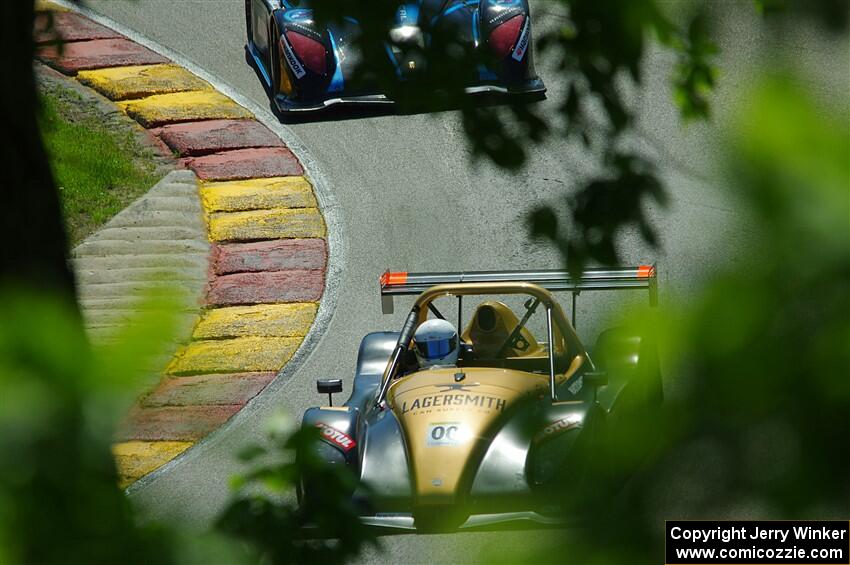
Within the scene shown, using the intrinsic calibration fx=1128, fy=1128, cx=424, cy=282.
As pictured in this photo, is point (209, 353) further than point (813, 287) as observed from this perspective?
Yes

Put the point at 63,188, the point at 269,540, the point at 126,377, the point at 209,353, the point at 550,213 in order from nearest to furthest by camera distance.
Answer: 1. the point at 126,377
2. the point at 269,540
3. the point at 550,213
4. the point at 209,353
5. the point at 63,188

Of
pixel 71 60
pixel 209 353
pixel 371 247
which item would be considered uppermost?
pixel 71 60

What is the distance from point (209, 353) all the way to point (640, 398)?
8260 millimetres

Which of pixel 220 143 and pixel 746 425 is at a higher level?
pixel 220 143

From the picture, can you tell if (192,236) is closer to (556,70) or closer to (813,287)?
(556,70)

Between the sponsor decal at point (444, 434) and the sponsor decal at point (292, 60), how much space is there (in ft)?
21.9

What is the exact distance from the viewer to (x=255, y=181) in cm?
1202

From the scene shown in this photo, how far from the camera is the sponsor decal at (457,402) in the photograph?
21.8 ft

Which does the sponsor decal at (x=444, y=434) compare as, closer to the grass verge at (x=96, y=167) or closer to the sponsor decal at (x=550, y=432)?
the sponsor decal at (x=550, y=432)

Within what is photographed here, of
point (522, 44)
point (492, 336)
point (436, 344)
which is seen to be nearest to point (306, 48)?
point (522, 44)

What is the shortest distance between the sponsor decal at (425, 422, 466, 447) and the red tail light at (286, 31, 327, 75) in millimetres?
6625

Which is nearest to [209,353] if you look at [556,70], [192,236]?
[192,236]

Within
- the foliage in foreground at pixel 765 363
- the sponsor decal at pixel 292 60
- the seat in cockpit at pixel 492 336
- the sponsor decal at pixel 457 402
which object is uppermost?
the sponsor decal at pixel 292 60

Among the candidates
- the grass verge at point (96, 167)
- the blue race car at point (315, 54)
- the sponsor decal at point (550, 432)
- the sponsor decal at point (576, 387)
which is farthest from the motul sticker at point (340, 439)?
the grass verge at point (96, 167)
